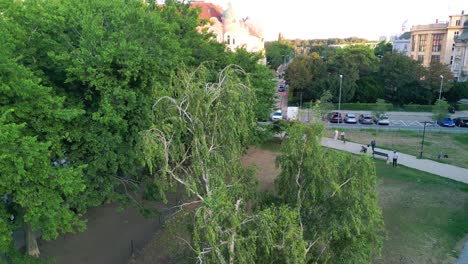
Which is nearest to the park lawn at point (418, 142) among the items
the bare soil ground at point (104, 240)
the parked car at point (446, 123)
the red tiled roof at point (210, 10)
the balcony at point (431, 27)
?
the parked car at point (446, 123)

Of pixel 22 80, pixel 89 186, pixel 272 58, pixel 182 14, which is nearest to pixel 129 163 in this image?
pixel 89 186

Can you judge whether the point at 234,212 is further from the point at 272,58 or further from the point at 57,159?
the point at 272,58

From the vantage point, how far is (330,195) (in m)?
9.22

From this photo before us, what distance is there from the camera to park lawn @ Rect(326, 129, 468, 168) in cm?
2747

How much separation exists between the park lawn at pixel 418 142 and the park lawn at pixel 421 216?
5306 mm

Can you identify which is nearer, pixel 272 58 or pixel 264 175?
pixel 264 175

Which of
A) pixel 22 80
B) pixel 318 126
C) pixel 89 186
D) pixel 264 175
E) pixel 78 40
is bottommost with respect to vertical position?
pixel 264 175

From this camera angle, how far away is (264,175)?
23.4m

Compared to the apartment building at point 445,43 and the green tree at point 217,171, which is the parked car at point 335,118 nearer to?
the apartment building at point 445,43

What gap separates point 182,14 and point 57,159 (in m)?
14.4

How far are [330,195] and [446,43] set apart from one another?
63.0m

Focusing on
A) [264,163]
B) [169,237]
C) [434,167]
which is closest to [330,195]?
[169,237]

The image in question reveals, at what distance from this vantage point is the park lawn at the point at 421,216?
47.5ft

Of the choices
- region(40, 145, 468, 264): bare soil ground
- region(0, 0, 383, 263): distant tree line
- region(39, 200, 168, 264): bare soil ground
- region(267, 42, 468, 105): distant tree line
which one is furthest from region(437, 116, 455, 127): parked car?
region(39, 200, 168, 264): bare soil ground
